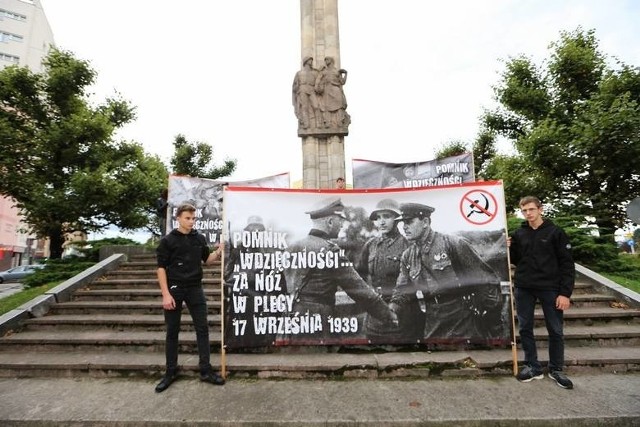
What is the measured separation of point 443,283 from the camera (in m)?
4.40

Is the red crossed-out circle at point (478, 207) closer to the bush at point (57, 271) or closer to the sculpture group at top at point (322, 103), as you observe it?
the sculpture group at top at point (322, 103)

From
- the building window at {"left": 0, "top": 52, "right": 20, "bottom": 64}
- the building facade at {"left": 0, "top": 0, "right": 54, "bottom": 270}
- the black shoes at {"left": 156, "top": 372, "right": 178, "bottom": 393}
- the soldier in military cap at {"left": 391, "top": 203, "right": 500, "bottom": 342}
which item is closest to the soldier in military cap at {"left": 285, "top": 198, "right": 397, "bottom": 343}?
the soldier in military cap at {"left": 391, "top": 203, "right": 500, "bottom": 342}

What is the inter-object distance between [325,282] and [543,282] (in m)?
2.39

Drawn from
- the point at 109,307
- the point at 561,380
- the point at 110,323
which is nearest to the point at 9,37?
the point at 109,307

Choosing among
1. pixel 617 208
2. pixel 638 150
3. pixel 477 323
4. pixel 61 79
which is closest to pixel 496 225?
pixel 477 323

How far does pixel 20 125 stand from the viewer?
13273mm

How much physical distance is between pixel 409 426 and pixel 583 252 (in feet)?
23.2

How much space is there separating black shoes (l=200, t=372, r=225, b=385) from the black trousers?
4 cm

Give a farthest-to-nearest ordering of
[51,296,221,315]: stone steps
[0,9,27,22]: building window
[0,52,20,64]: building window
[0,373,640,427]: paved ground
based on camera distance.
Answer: [0,9,27,22]: building window < [0,52,20,64]: building window < [51,296,221,315]: stone steps < [0,373,640,427]: paved ground

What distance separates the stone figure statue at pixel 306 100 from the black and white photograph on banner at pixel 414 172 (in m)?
1.79

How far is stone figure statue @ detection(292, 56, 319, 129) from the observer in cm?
999

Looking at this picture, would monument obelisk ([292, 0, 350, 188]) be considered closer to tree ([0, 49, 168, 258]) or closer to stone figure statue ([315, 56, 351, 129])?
stone figure statue ([315, 56, 351, 129])

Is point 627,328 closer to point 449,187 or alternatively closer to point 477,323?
point 477,323

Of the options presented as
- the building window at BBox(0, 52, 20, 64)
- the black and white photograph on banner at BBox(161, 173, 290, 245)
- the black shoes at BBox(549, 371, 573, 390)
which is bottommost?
the black shoes at BBox(549, 371, 573, 390)
